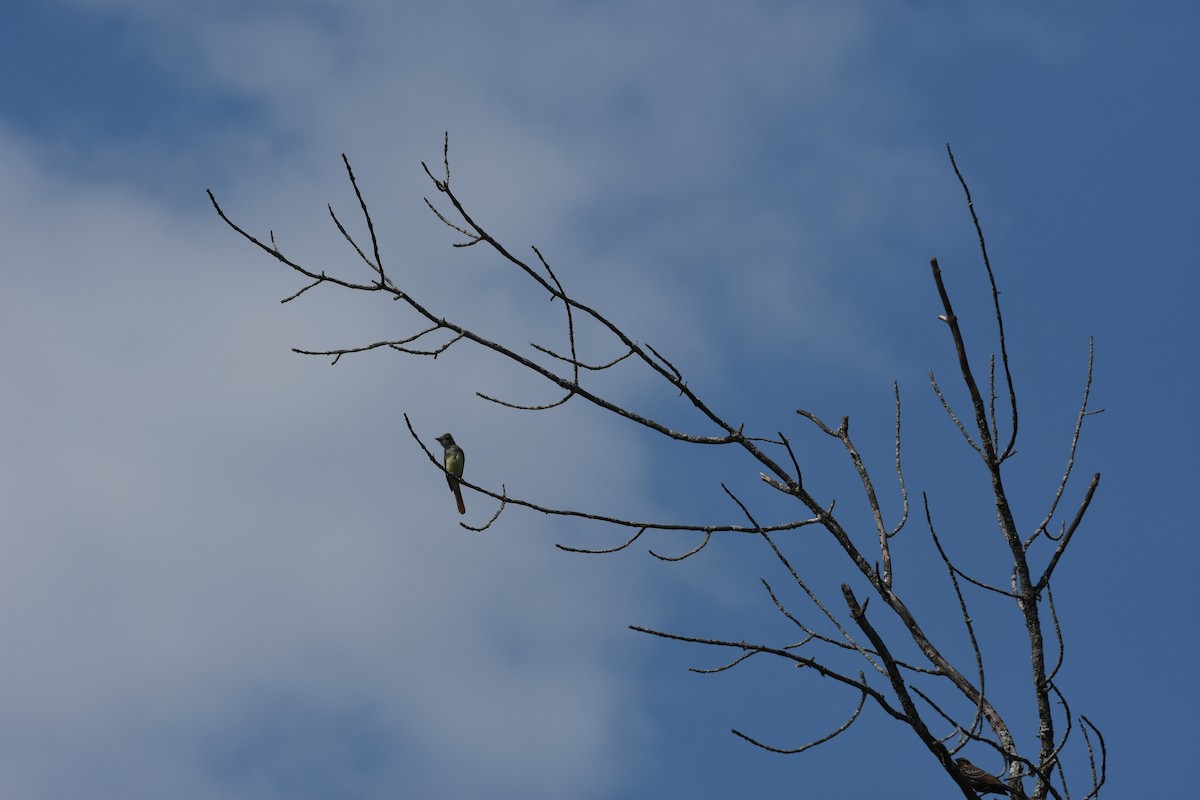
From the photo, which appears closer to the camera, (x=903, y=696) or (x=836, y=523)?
(x=903, y=696)

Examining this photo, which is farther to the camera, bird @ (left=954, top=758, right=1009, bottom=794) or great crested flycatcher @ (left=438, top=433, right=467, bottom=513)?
great crested flycatcher @ (left=438, top=433, right=467, bottom=513)

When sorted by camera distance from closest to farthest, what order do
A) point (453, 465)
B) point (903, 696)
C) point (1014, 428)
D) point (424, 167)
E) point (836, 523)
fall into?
point (903, 696)
point (1014, 428)
point (836, 523)
point (424, 167)
point (453, 465)

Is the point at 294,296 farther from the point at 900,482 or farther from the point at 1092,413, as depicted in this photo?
the point at 1092,413

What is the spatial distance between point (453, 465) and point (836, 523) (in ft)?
29.4

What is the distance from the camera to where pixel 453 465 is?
42.8 ft

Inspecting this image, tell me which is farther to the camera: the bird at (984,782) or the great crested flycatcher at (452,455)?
the great crested flycatcher at (452,455)

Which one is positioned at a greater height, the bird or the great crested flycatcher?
the great crested flycatcher

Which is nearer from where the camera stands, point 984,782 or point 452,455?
point 984,782

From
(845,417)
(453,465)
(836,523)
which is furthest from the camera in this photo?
(453,465)

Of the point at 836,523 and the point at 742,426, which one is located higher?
the point at 742,426

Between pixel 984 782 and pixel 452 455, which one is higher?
pixel 452 455

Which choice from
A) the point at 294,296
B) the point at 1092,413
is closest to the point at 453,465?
the point at 294,296

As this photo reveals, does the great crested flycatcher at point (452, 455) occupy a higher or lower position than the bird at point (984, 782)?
higher

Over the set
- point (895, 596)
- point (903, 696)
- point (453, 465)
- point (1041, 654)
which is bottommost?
point (903, 696)
